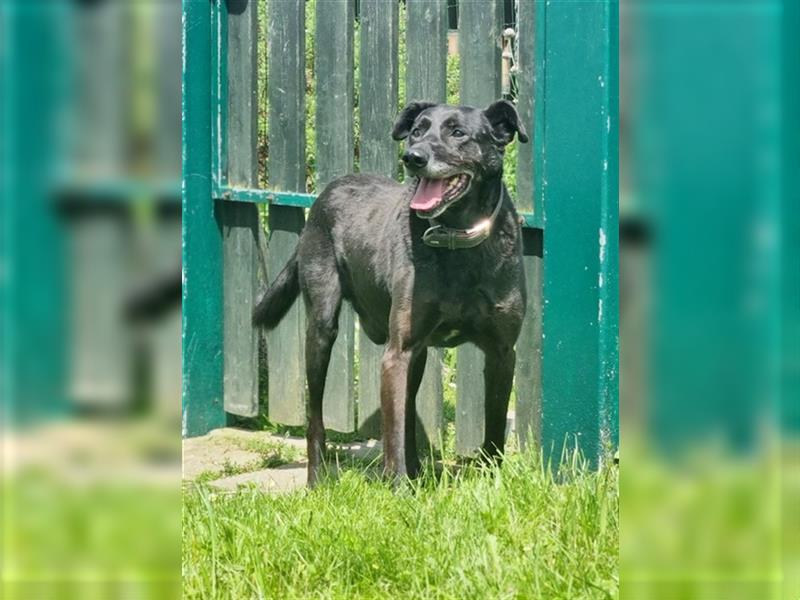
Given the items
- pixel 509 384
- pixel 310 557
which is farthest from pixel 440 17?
pixel 310 557

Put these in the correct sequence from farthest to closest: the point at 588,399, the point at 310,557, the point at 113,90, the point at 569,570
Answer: the point at 588,399, the point at 310,557, the point at 569,570, the point at 113,90

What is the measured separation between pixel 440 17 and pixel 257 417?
2760 mm

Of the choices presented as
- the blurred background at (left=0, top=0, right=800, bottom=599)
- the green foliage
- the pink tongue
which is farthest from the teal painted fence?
the blurred background at (left=0, top=0, right=800, bottom=599)

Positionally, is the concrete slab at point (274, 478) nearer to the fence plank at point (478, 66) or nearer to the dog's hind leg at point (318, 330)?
the dog's hind leg at point (318, 330)

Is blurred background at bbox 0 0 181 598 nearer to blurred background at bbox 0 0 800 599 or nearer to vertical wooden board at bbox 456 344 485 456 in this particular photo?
blurred background at bbox 0 0 800 599

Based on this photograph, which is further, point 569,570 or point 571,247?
point 571,247

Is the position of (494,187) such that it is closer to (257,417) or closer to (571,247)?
(571,247)

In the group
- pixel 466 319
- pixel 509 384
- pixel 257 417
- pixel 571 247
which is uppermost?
pixel 571 247

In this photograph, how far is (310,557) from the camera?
3.40m

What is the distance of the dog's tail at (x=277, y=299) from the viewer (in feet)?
19.2

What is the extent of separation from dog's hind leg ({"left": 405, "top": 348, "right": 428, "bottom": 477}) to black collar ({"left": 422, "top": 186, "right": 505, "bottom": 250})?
0.73m

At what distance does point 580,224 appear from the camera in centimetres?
485

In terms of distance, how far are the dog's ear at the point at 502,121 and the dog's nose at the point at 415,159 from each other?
385mm

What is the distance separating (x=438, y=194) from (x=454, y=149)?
8.3 inches
